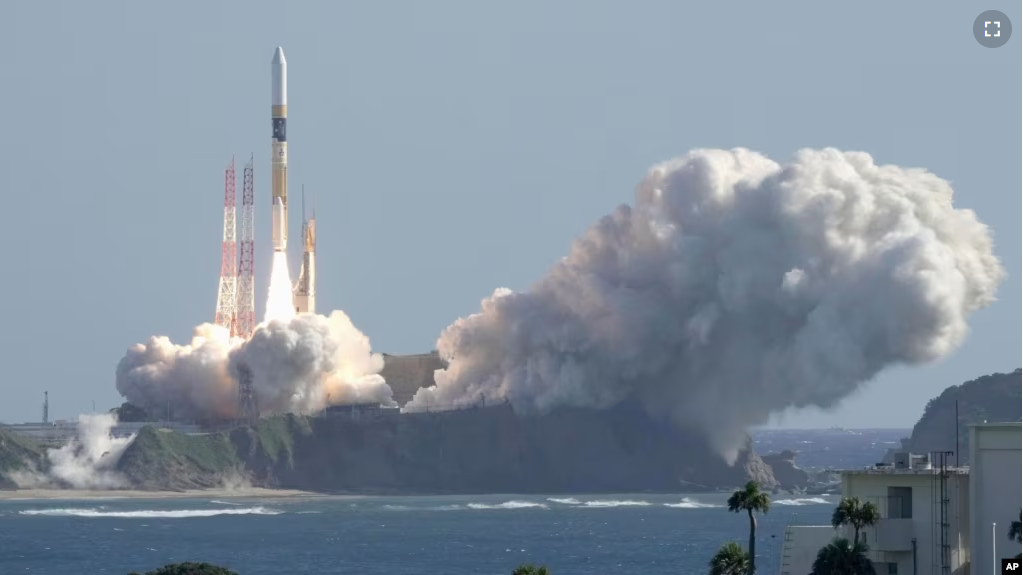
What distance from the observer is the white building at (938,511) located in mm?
50875

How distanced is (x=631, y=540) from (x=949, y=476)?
117 metres

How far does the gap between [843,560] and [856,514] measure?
1.33 meters

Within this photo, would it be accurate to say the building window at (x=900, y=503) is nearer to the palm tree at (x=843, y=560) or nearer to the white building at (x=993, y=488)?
the palm tree at (x=843, y=560)

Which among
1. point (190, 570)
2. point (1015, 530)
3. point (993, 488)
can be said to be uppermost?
point (993, 488)

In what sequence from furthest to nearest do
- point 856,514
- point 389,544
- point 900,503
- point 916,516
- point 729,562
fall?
point 389,544, point 729,562, point 900,503, point 916,516, point 856,514

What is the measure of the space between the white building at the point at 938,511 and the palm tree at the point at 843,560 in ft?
2.75

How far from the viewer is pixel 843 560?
53.1 meters

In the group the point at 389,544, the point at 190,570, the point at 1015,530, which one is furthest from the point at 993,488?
the point at 389,544

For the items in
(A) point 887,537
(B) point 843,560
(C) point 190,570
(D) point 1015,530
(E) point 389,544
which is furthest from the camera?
(E) point 389,544

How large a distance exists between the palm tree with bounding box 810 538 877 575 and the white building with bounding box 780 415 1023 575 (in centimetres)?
84

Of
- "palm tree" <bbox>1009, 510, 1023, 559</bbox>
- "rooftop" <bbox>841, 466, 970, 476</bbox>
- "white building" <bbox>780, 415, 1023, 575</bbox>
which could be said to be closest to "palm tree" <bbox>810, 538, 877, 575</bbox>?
"white building" <bbox>780, 415, 1023, 575</bbox>

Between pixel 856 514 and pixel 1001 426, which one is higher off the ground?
pixel 1001 426

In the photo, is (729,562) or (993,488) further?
(729,562)

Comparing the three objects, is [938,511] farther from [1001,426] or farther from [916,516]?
[1001,426]
